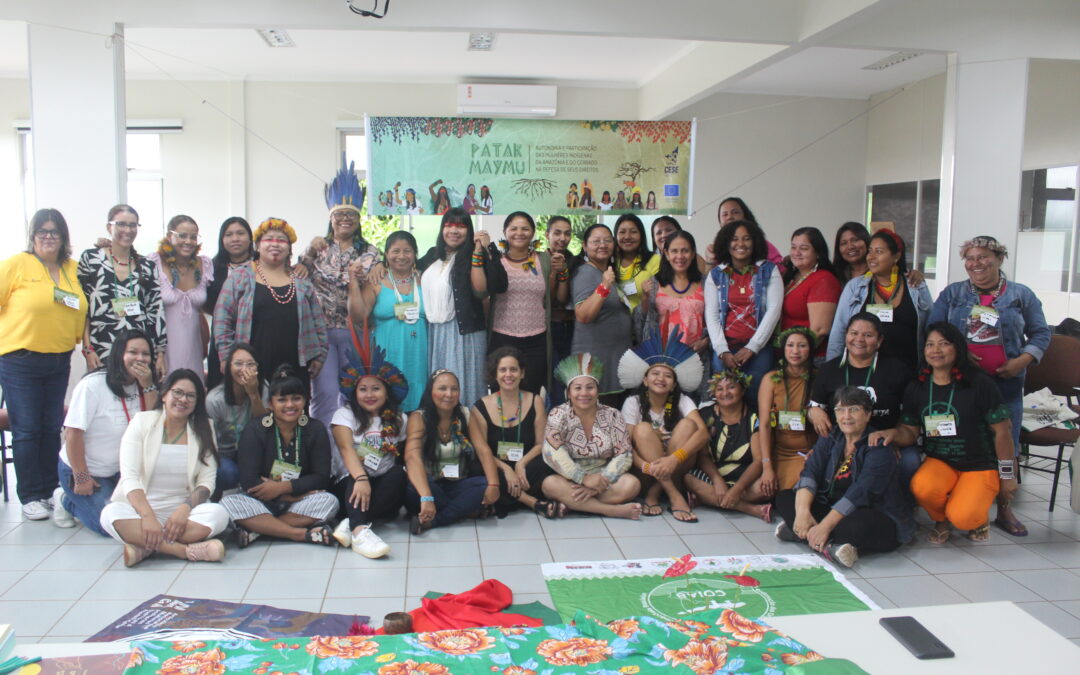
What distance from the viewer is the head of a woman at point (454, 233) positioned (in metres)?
4.25

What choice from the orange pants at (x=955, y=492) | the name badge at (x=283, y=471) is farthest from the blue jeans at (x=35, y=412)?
the orange pants at (x=955, y=492)

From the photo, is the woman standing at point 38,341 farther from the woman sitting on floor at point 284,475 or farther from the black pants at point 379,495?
the black pants at point 379,495

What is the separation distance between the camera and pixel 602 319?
4375 millimetres

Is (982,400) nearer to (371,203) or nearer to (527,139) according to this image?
(527,139)

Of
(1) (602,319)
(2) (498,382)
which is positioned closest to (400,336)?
(2) (498,382)

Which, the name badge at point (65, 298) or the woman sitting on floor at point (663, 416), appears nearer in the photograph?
the name badge at point (65, 298)

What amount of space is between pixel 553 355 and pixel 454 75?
4.98 meters

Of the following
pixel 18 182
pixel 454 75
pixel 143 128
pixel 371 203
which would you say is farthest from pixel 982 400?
pixel 18 182

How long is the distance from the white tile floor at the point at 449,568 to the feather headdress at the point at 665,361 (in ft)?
2.37

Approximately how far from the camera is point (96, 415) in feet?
11.7

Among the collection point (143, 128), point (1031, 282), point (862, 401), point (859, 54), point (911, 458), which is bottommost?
point (911, 458)

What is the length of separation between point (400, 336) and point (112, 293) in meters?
1.38

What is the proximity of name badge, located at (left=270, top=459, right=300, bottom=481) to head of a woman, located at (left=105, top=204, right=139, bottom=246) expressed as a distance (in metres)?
1.29

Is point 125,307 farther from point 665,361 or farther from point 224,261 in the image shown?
point 665,361
